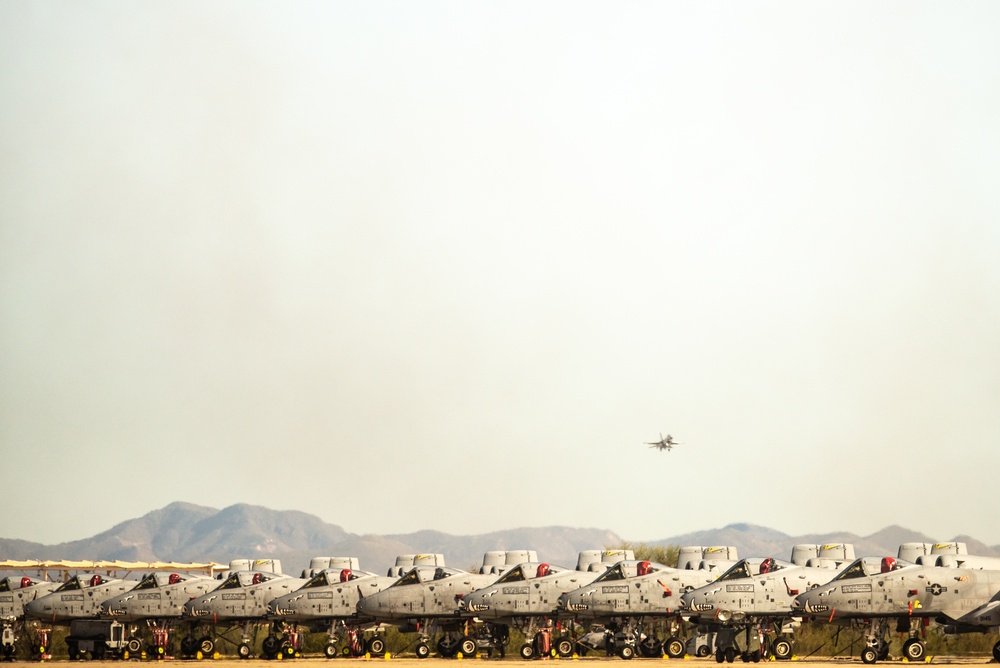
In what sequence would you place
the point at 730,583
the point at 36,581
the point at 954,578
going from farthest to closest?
the point at 36,581 < the point at 730,583 < the point at 954,578

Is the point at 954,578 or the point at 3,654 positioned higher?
the point at 954,578

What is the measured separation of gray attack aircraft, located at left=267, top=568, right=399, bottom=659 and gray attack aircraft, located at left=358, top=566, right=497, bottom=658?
90cm

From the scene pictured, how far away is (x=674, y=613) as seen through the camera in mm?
42625

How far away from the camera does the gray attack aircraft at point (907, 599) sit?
122 feet

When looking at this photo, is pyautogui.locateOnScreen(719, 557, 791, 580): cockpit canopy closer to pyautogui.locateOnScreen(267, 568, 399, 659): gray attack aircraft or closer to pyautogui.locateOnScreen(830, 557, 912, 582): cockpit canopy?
pyautogui.locateOnScreen(830, 557, 912, 582): cockpit canopy

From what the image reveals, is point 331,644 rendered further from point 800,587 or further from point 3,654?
point 800,587

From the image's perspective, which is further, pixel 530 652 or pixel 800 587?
pixel 530 652

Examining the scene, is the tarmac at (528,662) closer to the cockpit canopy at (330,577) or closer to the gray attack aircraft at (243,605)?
the gray attack aircraft at (243,605)

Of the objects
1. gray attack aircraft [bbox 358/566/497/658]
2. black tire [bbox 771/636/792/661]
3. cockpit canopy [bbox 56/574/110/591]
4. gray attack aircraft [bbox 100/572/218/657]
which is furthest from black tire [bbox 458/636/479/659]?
cockpit canopy [bbox 56/574/110/591]

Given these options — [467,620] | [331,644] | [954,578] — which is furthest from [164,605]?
[954,578]

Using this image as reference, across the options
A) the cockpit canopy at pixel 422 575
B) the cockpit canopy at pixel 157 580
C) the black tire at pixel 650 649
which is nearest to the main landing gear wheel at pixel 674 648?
the black tire at pixel 650 649

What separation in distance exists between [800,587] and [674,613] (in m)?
4.10

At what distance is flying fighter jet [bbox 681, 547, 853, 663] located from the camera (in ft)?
130

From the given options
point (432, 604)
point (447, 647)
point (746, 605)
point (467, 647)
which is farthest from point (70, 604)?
point (746, 605)
